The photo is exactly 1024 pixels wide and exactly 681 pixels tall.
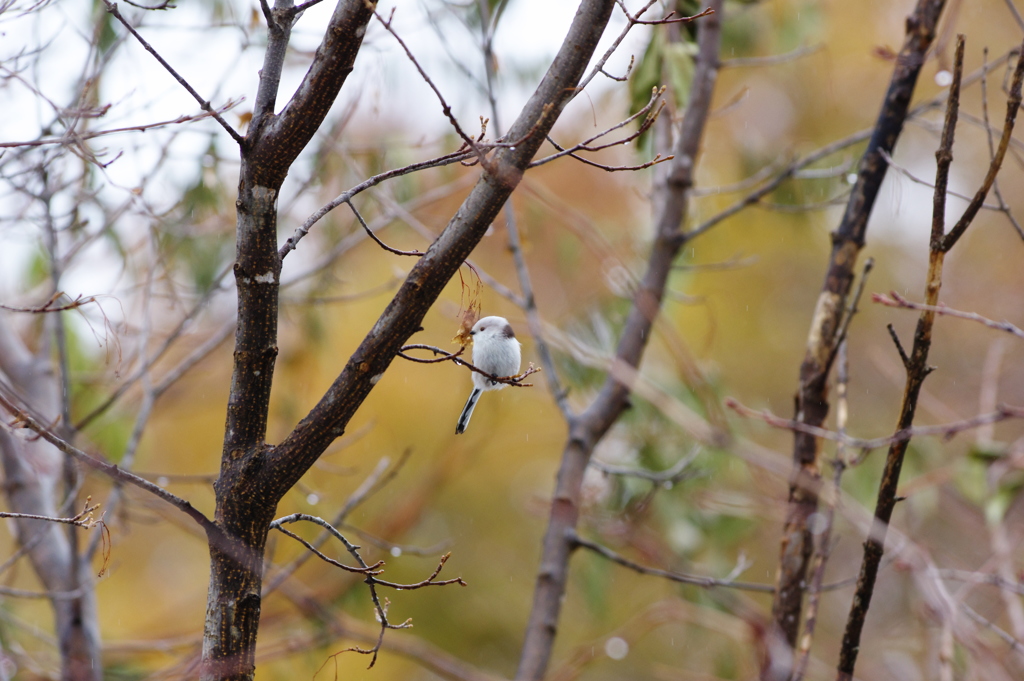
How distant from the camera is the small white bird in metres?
2.17

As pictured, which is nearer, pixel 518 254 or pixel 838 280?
pixel 838 280

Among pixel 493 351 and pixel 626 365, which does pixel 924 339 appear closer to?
pixel 493 351

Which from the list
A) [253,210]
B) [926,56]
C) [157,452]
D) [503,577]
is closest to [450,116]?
[253,210]

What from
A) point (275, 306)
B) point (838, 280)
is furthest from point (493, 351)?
point (838, 280)

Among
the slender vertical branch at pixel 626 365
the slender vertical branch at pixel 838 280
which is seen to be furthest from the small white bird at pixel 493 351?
the slender vertical branch at pixel 838 280

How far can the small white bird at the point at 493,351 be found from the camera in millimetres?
2166

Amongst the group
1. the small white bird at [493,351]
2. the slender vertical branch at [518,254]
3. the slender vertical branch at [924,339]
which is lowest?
the slender vertical branch at [924,339]

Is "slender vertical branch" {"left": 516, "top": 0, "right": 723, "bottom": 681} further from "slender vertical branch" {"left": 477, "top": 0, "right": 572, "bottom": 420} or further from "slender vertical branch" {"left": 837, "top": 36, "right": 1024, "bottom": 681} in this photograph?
"slender vertical branch" {"left": 837, "top": 36, "right": 1024, "bottom": 681}

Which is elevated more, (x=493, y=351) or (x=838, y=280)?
(x=838, y=280)

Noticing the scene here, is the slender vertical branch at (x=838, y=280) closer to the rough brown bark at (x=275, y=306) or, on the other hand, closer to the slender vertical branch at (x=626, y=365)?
the slender vertical branch at (x=626, y=365)

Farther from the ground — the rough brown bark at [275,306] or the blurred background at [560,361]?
the blurred background at [560,361]

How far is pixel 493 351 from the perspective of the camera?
85.0 inches

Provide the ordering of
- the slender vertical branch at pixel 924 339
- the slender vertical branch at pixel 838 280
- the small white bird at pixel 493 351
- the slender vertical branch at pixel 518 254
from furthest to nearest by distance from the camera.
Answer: the slender vertical branch at pixel 518 254 → the slender vertical branch at pixel 838 280 → the small white bird at pixel 493 351 → the slender vertical branch at pixel 924 339

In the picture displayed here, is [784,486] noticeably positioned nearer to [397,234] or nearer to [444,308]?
[444,308]
